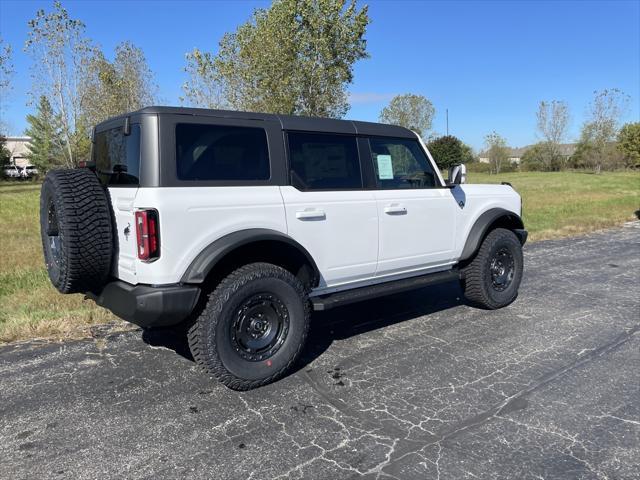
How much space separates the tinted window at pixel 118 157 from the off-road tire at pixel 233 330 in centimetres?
99

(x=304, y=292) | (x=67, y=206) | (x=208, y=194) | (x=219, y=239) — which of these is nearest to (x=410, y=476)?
(x=304, y=292)

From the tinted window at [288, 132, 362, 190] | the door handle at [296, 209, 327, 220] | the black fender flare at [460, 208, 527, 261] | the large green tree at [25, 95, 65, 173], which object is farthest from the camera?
the large green tree at [25, 95, 65, 173]

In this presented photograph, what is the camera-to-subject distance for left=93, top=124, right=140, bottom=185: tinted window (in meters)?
3.54

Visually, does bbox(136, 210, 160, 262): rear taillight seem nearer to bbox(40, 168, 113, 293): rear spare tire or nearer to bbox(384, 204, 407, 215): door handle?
bbox(40, 168, 113, 293): rear spare tire

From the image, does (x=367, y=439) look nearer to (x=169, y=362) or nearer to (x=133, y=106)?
(x=169, y=362)

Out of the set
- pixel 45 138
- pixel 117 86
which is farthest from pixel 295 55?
pixel 45 138

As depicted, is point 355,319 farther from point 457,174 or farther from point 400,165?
point 457,174

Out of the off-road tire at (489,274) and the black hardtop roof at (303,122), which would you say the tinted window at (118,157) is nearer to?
the black hardtop roof at (303,122)

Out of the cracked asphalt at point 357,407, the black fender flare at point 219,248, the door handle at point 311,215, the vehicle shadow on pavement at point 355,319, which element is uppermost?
the door handle at point 311,215

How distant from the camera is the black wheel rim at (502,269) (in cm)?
565

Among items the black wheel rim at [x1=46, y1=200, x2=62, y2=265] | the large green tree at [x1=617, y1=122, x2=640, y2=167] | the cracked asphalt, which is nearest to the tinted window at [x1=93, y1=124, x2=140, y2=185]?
the black wheel rim at [x1=46, y1=200, x2=62, y2=265]

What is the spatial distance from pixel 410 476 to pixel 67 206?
2757 mm

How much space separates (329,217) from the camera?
13.6 feet

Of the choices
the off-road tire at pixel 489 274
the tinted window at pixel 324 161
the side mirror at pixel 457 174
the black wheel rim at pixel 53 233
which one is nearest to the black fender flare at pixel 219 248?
the tinted window at pixel 324 161
